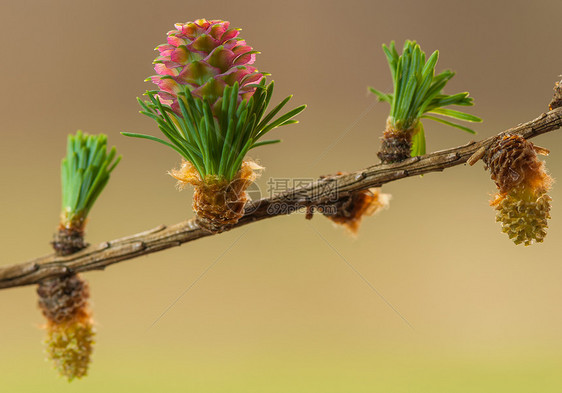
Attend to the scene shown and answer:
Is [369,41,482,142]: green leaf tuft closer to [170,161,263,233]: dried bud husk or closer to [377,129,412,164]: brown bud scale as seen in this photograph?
[377,129,412,164]: brown bud scale

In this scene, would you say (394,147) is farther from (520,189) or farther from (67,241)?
(67,241)

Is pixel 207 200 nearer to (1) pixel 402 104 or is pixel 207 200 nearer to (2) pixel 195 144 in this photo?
(2) pixel 195 144

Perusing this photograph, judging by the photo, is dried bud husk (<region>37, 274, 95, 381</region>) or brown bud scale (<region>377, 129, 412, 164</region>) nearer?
brown bud scale (<region>377, 129, 412, 164</region>)

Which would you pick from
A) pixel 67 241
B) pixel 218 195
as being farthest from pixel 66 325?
pixel 218 195

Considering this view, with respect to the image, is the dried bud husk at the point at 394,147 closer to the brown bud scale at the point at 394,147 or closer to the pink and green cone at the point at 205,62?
the brown bud scale at the point at 394,147

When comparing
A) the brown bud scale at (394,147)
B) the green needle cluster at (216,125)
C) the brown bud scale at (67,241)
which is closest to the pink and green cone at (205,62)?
the green needle cluster at (216,125)

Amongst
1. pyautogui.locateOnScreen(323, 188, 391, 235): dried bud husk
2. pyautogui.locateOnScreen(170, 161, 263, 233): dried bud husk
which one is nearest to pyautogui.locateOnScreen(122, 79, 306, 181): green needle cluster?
pyautogui.locateOnScreen(170, 161, 263, 233): dried bud husk

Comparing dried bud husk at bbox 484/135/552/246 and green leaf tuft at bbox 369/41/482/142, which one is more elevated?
green leaf tuft at bbox 369/41/482/142

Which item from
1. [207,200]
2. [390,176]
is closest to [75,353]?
[207,200]
